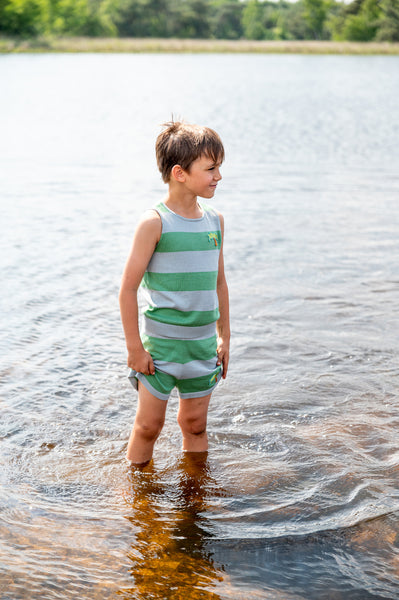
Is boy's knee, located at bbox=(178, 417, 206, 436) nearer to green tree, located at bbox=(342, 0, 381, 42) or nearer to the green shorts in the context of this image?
the green shorts

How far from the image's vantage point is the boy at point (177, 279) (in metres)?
2.71

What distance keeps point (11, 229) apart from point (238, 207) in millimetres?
3097

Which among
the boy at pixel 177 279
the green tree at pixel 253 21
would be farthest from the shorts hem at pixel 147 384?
Result: the green tree at pixel 253 21

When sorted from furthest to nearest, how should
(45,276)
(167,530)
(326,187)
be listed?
1. (326,187)
2. (45,276)
3. (167,530)

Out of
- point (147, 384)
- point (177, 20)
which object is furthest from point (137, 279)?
point (177, 20)

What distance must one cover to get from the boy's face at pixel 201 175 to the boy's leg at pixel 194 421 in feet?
2.96

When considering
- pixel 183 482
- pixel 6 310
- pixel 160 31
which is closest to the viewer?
pixel 183 482

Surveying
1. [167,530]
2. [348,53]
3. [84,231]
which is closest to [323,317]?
[167,530]

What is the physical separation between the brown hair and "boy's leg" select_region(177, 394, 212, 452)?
101 centimetres

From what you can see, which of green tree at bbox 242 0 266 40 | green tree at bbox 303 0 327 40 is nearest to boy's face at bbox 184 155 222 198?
green tree at bbox 303 0 327 40

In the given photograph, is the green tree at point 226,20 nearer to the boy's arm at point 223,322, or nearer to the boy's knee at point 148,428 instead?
the boy's arm at point 223,322

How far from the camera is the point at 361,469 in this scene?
3.26 metres

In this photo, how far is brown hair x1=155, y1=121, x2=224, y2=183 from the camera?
269 cm

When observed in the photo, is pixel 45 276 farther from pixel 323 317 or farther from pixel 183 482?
pixel 183 482
